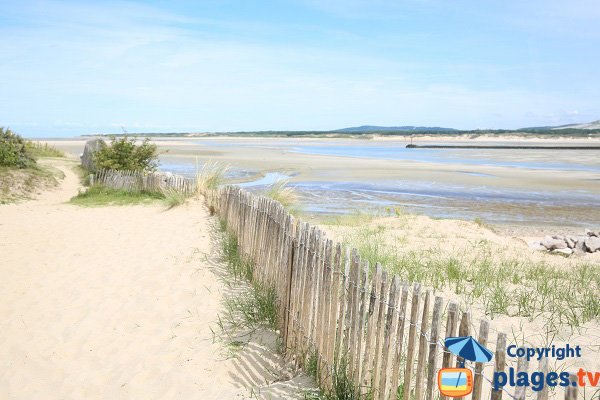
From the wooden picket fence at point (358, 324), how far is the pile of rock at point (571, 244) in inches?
247

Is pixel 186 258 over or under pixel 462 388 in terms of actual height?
→ under

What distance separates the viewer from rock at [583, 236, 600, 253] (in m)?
10.2

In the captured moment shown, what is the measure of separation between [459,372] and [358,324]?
1159 mm

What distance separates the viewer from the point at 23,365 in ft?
17.4

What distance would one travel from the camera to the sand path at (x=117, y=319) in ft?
16.0

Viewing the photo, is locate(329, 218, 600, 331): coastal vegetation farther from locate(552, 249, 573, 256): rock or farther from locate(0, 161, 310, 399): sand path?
locate(0, 161, 310, 399): sand path

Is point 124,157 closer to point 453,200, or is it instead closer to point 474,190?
point 453,200

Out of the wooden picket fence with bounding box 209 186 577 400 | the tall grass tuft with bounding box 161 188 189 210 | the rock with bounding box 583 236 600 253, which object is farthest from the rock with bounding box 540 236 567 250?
the tall grass tuft with bounding box 161 188 189 210

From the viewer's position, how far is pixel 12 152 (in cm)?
1811

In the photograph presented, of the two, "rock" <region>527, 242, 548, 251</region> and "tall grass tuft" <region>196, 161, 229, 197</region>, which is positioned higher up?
"tall grass tuft" <region>196, 161, 229, 197</region>

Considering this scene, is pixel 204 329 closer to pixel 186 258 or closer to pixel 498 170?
Answer: pixel 186 258

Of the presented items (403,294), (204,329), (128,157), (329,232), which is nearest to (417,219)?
(329,232)

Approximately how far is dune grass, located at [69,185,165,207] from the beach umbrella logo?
1244cm

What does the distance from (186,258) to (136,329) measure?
2719 mm
